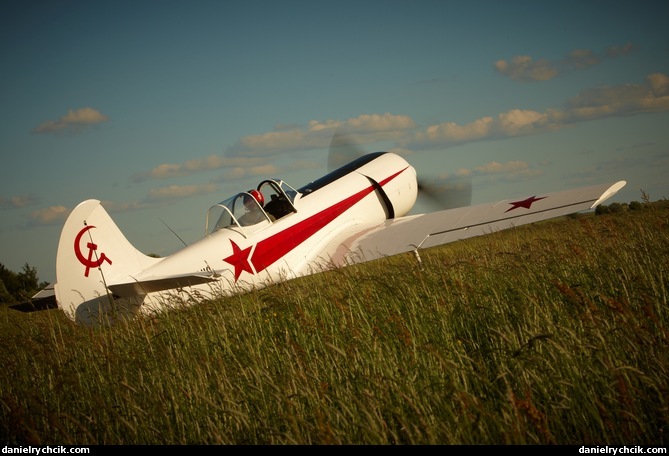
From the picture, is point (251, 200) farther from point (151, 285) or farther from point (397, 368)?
point (397, 368)

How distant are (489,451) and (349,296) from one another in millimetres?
2974

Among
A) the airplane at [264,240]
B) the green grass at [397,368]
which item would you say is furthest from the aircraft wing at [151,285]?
the green grass at [397,368]

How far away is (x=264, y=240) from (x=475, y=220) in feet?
13.1

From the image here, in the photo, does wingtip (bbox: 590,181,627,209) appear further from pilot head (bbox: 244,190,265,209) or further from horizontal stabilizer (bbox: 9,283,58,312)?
horizontal stabilizer (bbox: 9,283,58,312)

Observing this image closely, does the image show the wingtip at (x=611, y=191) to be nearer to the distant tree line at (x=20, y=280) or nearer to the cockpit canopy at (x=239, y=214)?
the cockpit canopy at (x=239, y=214)

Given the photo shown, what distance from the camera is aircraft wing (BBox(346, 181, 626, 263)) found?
31.0 feet

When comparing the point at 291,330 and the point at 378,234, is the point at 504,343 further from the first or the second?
the point at 378,234

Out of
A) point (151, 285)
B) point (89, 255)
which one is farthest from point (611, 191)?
point (89, 255)

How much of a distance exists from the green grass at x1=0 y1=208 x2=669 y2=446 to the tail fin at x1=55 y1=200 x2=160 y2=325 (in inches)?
33.8

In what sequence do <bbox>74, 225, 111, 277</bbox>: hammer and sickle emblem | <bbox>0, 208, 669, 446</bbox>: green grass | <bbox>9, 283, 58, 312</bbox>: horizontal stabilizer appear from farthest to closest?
1. <bbox>9, 283, 58, 312</bbox>: horizontal stabilizer
2. <bbox>74, 225, 111, 277</bbox>: hammer and sickle emblem
3. <bbox>0, 208, 669, 446</bbox>: green grass

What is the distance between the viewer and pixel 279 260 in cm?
1002

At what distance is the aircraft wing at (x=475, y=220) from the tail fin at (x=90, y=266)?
3785mm

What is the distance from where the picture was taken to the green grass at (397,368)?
2.60 m

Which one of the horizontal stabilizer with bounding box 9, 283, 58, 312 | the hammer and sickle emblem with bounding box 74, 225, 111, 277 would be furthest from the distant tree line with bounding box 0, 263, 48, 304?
the hammer and sickle emblem with bounding box 74, 225, 111, 277
